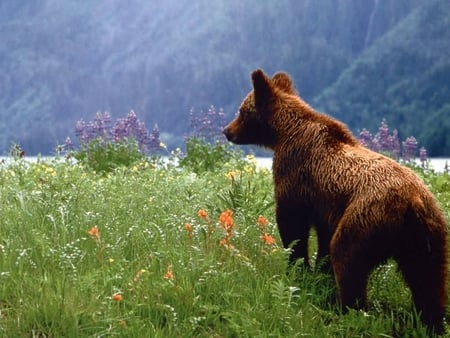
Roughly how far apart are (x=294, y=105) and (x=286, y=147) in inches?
13.3

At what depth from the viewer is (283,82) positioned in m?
5.16

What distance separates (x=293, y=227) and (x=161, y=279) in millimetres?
1083

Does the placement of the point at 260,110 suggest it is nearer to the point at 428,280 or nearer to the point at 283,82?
the point at 283,82

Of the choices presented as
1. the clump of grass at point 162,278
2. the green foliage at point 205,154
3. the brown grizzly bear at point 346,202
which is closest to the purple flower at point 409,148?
the green foliage at point 205,154

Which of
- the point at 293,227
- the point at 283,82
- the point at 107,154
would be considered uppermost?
the point at 107,154

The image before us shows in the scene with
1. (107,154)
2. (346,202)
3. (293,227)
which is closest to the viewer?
(346,202)

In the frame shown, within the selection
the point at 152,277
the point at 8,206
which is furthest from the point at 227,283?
the point at 8,206

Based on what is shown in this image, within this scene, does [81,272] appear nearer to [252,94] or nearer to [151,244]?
[151,244]

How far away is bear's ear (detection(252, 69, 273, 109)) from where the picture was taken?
4.93 m

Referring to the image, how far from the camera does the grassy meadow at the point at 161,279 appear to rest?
3520mm

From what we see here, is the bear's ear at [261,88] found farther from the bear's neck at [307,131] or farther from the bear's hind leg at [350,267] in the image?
the bear's hind leg at [350,267]

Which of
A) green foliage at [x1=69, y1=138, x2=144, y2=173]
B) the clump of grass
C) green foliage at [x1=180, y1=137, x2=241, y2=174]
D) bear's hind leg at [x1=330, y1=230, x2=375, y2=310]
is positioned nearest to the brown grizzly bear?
bear's hind leg at [x1=330, y1=230, x2=375, y2=310]

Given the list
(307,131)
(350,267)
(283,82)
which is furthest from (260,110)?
(350,267)

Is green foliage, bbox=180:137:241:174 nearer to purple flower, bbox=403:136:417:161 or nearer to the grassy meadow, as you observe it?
purple flower, bbox=403:136:417:161
